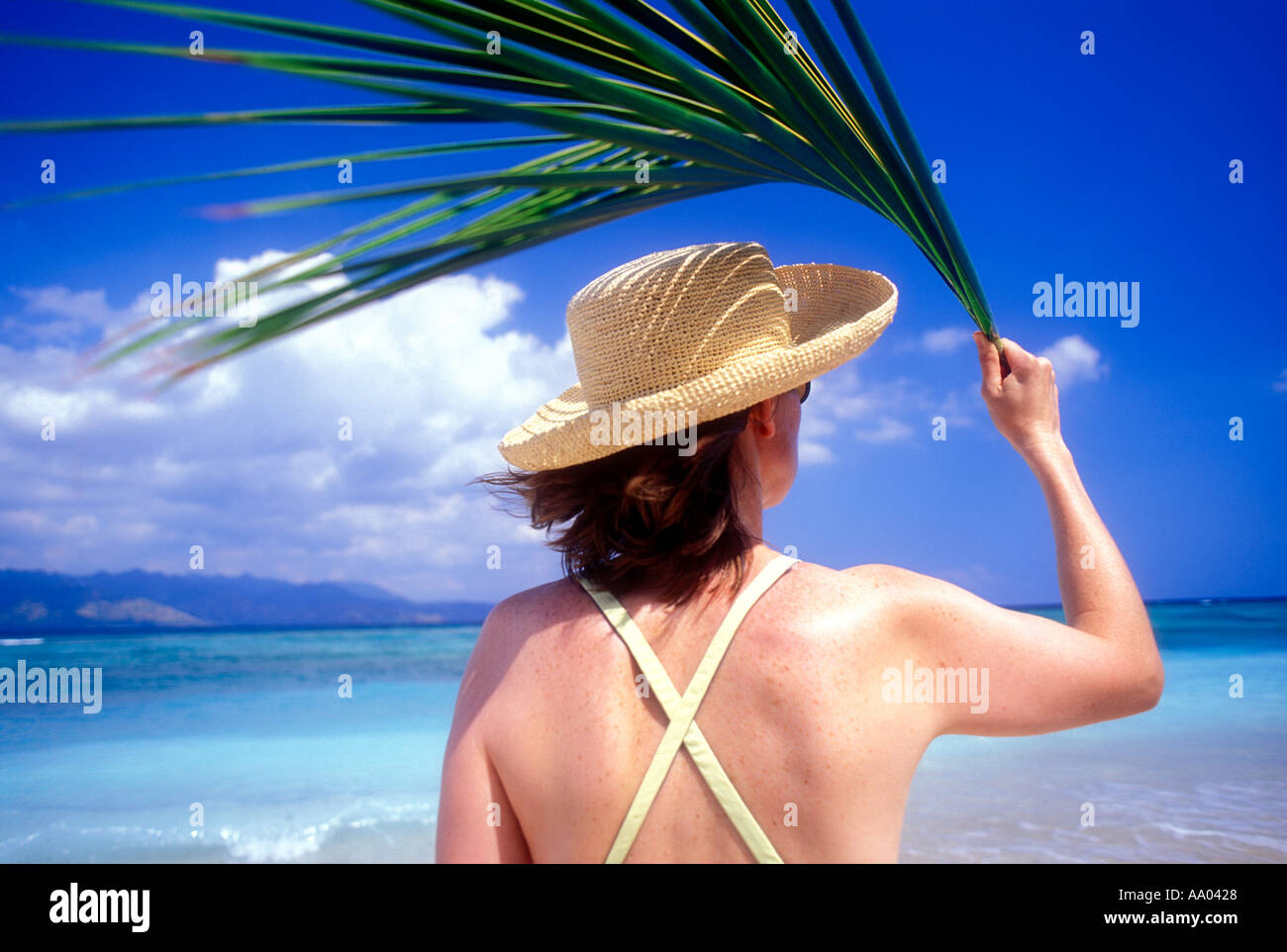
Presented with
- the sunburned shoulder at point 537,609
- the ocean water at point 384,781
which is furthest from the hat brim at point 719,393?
the ocean water at point 384,781

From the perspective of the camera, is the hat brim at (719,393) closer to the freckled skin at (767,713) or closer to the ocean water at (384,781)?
the freckled skin at (767,713)

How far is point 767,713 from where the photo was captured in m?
1.11

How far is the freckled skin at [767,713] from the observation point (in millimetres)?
1096

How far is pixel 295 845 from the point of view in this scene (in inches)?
214

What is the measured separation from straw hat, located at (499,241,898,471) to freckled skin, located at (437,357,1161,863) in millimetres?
259

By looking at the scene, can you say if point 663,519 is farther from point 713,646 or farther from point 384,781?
point 384,781

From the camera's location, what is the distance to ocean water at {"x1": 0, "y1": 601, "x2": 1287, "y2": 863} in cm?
513

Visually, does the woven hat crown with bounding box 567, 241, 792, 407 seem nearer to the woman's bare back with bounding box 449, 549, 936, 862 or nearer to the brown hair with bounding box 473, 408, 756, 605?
the brown hair with bounding box 473, 408, 756, 605

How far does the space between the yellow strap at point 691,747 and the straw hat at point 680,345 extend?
0.31 m

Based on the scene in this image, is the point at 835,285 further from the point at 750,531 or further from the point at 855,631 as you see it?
the point at 855,631

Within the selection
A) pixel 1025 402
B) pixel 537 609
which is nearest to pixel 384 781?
pixel 537 609

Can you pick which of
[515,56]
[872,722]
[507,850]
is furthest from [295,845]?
[515,56]

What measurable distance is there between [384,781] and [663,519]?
6.53 meters
